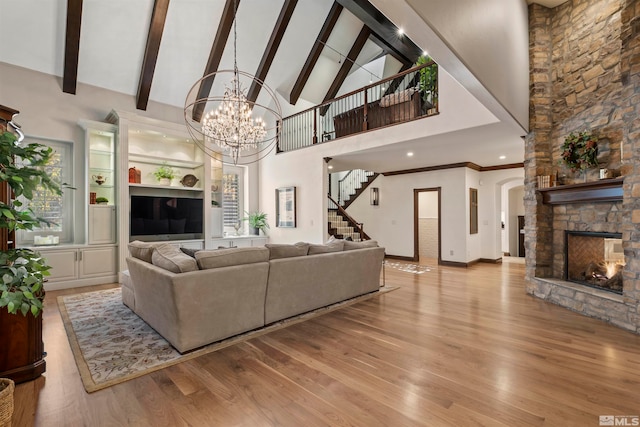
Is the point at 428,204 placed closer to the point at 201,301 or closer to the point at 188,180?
the point at 188,180

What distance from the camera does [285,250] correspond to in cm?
353

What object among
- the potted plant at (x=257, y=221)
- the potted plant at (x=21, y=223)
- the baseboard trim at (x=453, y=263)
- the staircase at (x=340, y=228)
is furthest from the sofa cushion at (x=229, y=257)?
the baseboard trim at (x=453, y=263)

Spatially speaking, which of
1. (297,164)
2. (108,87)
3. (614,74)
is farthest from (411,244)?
(108,87)

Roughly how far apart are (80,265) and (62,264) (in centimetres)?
25

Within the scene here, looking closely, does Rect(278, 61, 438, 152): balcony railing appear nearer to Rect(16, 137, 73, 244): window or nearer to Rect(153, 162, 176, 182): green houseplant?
Rect(153, 162, 176, 182): green houseplant

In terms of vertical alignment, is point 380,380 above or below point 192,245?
below

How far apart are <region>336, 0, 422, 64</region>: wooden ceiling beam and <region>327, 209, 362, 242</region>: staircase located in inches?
191

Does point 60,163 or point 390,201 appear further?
point 390,201

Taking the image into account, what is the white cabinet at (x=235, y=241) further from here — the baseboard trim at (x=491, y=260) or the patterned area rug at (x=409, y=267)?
the baseboard trim at (x=491, y=260)

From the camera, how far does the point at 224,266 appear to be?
2.98 metres

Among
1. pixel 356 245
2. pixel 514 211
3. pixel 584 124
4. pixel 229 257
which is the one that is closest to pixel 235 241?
pixel 356 245

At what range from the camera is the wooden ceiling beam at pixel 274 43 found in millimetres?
6464

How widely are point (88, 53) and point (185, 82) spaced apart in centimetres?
→ 178

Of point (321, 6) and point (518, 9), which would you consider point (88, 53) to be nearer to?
point (321, 6)
